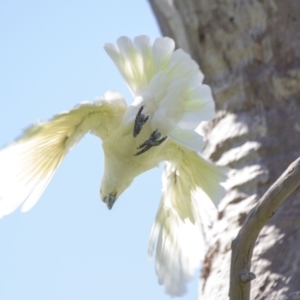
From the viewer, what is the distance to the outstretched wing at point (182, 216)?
201 cm

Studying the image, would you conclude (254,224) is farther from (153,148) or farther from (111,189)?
(111,189)

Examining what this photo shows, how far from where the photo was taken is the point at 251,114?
7.59 feet

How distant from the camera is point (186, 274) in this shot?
206 centimetres

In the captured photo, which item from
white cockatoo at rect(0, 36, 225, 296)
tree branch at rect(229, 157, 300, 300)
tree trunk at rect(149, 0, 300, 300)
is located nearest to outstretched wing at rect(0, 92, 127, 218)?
white cockatoo at rect(0, 36, 225, 296)

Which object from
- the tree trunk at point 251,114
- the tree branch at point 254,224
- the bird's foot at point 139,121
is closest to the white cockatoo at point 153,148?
the bird's foot at point 139,121

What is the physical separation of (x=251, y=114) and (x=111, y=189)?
0.54 m

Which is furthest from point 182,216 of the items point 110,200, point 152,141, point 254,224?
point 254,224

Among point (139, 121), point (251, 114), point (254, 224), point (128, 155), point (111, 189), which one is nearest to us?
point (254, 224)

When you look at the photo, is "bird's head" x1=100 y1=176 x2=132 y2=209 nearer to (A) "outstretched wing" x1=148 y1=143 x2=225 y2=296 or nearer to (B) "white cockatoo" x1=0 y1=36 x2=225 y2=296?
(B) "white cockatoo" x1=0 y1=36 x2=225 y2=296

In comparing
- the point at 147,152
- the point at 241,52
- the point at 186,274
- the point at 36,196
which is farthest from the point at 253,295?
the point at 241,52

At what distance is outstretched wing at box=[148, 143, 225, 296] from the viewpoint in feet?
6.58

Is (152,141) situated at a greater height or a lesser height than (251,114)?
greater

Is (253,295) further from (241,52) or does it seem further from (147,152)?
(241,52)

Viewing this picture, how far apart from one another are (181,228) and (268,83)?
0.57m
